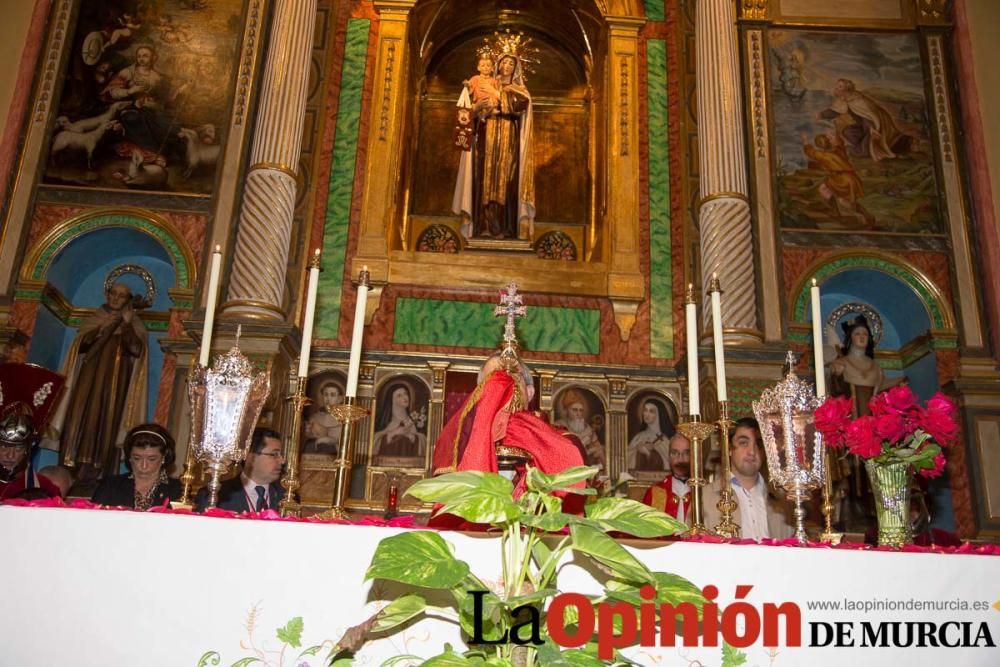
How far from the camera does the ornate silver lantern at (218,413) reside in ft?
10.7

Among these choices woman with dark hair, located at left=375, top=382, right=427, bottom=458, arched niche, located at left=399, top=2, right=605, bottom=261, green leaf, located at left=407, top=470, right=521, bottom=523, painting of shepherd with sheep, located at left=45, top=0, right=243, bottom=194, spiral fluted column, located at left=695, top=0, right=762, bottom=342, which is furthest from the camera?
arched niche, located at left=399, top=2, right=605, bottom=261

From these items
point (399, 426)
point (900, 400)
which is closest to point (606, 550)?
point (900, 400)

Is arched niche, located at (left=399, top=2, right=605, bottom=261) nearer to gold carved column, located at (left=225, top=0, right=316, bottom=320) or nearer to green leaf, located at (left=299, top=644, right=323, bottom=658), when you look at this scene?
gold carved column, located at (left=225, top=0, right=316, bottom=320)

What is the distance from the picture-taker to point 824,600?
2.54 m

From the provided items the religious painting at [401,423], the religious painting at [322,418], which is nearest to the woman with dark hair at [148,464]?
the religious painting at [322,418]

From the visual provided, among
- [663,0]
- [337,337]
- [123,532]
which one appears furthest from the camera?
[663,0]

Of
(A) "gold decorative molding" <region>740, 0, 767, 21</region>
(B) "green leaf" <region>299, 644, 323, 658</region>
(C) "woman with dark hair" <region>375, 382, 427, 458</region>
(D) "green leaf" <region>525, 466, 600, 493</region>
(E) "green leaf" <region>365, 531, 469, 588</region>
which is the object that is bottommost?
(B) "green leaf" <region>299, 644, 323, 658</region>

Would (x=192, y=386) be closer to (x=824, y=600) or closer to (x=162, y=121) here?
(x=824, y=600)

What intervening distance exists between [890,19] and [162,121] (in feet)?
22.8

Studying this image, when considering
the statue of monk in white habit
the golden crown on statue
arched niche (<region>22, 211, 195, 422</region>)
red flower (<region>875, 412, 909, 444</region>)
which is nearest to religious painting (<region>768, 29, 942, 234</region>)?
the golden crown on statue

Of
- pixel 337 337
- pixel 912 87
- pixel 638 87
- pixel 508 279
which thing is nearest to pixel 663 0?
pixel 638 87

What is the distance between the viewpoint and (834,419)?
3119 millimetres

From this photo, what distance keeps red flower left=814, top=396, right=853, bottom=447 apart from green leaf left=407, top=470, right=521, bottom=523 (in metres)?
1.79

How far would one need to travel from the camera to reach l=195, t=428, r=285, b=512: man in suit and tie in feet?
15.7
